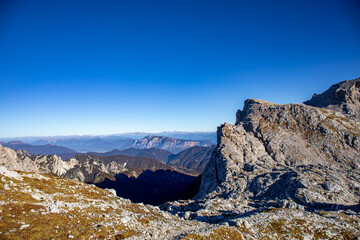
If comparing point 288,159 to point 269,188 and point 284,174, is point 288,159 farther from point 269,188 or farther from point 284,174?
point 269,188

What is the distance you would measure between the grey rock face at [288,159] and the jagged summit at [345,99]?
84.6ft

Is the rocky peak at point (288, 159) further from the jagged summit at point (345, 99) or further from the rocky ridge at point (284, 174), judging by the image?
the jagged summit at point (345, 99)

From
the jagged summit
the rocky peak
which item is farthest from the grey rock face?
the jagged summit

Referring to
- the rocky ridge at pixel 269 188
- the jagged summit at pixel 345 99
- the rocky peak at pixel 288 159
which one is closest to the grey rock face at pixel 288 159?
the rocky peak at pixel 288 159

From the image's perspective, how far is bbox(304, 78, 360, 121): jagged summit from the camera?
12588 cm

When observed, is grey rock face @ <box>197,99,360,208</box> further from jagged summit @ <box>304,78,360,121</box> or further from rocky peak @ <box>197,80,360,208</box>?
jagged summit @ <box>304,78,360,121</box>

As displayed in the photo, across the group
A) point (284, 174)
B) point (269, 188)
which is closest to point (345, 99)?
point (284, 174)

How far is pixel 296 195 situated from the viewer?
61031 millimetres

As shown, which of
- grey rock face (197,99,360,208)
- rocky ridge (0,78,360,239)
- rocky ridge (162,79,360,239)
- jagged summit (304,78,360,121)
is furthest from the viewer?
jagged summit (304,78,360,121)

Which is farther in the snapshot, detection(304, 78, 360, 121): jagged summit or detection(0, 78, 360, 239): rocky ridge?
detection(304, 78, 360, 121): jagged summit

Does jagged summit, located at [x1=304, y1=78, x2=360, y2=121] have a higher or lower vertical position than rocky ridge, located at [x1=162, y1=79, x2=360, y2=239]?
higher

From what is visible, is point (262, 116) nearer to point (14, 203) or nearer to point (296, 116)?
point (296, 116)

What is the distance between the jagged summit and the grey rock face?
84.6 feet

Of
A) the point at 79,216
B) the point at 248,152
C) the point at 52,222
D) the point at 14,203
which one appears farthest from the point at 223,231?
the point at 248,152
